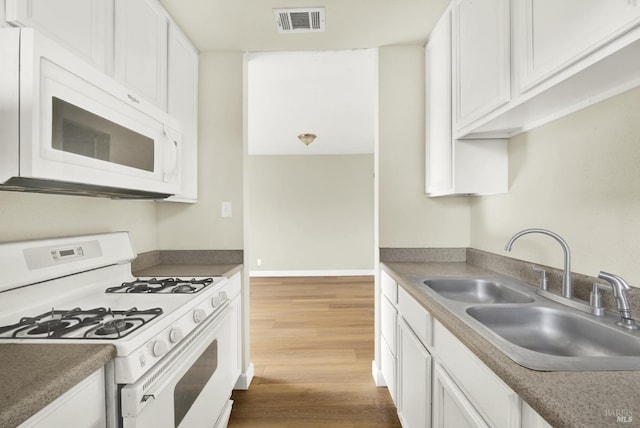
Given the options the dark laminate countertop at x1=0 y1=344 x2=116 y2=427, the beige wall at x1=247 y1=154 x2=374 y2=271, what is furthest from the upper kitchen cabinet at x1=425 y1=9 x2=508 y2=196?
the beige wall at x1=247 y1=154 x2=374 y2=271

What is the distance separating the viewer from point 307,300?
13.8 feet

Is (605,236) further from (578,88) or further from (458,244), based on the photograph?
(458,244)

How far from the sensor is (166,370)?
1044 millimetres

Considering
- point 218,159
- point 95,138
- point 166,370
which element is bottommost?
point 166,370

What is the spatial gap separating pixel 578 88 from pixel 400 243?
1.34m

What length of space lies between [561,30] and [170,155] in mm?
1609

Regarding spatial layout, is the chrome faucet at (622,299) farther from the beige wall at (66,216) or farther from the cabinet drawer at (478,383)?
the beige wall at (66,216)

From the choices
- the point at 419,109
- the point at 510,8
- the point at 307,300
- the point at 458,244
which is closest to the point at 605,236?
the point at 510,8

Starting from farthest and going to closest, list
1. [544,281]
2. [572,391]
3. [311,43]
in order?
[311,43] < [544,281] < [572,391]

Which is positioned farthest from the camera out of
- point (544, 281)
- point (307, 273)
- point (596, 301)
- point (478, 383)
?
point (307, 273)

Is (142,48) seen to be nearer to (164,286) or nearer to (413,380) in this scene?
(164,286)

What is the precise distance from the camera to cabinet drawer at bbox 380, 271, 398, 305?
1811mm

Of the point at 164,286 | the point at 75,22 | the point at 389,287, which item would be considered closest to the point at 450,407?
the point at 389,287

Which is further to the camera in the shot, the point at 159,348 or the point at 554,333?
the point at 554,333
